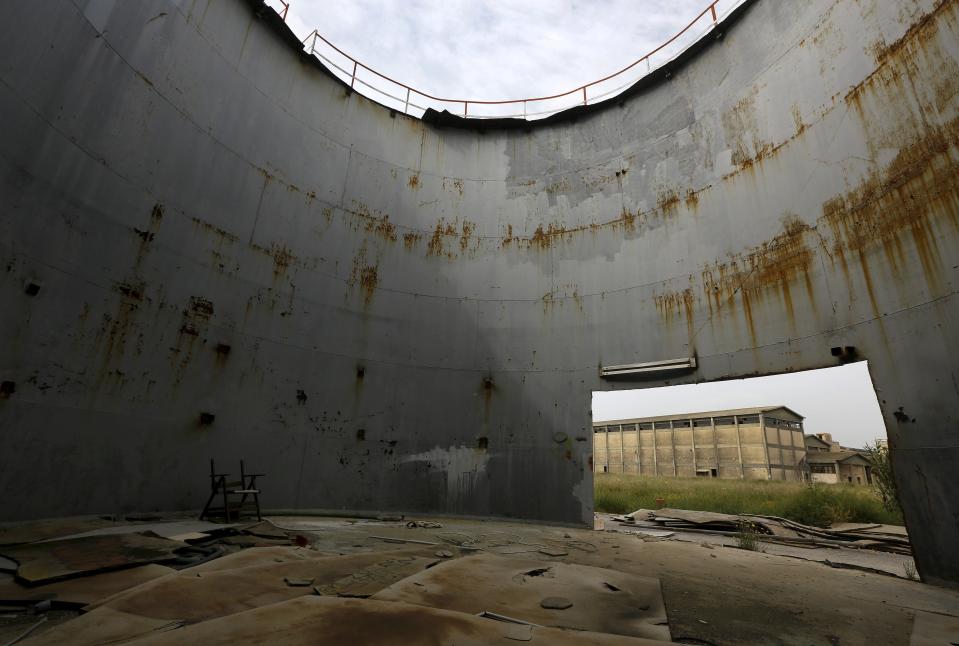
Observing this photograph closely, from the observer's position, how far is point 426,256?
9.60m

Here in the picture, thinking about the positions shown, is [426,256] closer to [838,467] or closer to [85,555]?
[85,555]

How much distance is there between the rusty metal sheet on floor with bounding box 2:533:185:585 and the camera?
9.89 feet

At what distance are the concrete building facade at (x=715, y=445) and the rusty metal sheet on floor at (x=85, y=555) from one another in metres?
26.6

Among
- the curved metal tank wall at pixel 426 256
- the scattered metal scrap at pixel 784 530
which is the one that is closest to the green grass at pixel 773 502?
the scattered metal scrap at pixel 784 530

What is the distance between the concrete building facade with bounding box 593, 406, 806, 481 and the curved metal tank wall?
70.3 feet

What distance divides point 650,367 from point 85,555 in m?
8.01

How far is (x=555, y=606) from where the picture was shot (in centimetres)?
279

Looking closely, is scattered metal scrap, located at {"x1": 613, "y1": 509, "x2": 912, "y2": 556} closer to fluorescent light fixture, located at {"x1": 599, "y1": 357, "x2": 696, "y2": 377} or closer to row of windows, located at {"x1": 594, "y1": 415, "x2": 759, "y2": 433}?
fluorescent light fixture, located at {"x1": 599, "y1": 357, "x2": 696, "y2": 377}

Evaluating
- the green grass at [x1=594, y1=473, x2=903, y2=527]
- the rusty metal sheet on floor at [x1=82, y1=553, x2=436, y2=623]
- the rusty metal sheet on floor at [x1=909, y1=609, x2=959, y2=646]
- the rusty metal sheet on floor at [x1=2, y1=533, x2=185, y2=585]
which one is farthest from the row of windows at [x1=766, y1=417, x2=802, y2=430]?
the rusty metal sheet on floor at [x1=2, y1=533, x2=185, y2=585]

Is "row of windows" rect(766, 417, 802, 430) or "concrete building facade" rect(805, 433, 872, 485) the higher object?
"row of windows" rect(766, 417, 802, 430)

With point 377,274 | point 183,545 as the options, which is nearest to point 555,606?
point 183,545

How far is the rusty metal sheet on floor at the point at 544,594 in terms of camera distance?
2.59 meters

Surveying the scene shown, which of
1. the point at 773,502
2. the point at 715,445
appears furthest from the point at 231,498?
the point at 715,445

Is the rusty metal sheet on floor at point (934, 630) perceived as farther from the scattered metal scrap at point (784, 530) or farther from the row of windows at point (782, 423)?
the row of windows at point (782, 423)
